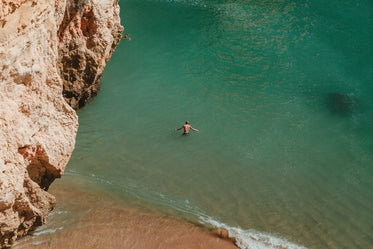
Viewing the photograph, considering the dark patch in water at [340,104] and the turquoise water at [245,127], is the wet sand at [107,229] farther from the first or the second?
the dark patch in water at [340,104]

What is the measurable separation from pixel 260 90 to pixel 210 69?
282cm

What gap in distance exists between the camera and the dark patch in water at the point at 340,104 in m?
14.9

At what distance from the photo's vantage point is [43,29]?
20.1ft

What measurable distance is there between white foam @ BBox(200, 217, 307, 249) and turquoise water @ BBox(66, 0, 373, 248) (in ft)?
0.10

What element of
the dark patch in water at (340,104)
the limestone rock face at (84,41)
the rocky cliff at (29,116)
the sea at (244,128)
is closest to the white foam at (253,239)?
the sea at (244,128)

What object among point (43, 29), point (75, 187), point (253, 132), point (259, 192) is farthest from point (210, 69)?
point (43, 29)

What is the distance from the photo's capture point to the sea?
10.4 m

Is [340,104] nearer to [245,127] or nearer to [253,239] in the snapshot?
[245,127]

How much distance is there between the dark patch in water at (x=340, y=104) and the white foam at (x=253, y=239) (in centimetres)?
747

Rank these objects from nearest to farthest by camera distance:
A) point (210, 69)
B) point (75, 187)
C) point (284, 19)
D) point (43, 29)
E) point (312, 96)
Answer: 1. point (43, 29)
2. point (75, 187)
3. point (312, 96)
4. point (210, 69)
5. point (284, 19)

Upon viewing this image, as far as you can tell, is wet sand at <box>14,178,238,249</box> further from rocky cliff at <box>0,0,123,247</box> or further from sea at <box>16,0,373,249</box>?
rocky cliff at <box>0,0,123,247</box>

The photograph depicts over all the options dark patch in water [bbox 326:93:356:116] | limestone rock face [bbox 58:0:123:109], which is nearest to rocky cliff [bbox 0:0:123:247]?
limestone rock face [bbox 58:0:123:109]

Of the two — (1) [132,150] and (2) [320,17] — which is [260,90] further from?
(2) [320,17]

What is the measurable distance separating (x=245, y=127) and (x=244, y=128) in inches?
3.0
